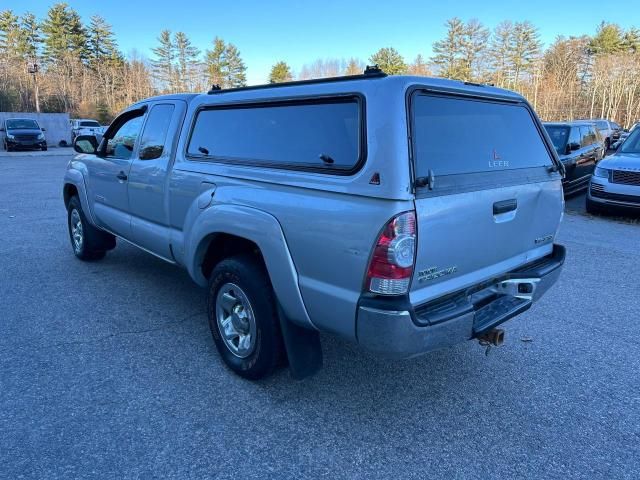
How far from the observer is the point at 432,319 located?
241 cm

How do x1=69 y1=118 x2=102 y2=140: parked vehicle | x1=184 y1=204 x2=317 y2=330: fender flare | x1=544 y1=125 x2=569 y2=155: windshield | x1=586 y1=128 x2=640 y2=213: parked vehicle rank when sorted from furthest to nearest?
x1=69 y1=118 x2=102 y2=140: parked vehicle < x1=544 y1=125 x2=569 y2=155: windshield < x1=586 y1=128 x2=640 y2=213: parked vehicle < x1=184 y1=204 x2=317 y2=330: fender flare

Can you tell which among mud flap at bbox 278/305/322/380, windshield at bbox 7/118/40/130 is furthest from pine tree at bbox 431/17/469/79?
mud flap at bbox 278/305/322/380

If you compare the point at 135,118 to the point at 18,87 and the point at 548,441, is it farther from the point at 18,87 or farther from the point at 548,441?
the point at 18,87

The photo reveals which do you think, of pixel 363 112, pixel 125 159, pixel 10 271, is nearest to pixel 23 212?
pixel 10 271

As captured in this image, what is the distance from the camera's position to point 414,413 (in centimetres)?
290

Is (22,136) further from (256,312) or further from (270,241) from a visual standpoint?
(270,241)

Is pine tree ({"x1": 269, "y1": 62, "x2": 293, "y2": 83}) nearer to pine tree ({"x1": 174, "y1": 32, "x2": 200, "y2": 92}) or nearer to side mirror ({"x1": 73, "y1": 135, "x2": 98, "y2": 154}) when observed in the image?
pine tree ({"x1": 174, "y1": 32, "x2": 200, "y2": 92})

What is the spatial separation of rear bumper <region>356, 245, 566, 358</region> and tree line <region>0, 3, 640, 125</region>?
40.1 meters

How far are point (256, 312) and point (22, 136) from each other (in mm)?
29823

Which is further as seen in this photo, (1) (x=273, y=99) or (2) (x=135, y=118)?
(2) (x=135, y=118)

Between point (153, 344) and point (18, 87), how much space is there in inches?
2015

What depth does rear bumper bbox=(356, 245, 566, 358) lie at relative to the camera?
7.54 feet

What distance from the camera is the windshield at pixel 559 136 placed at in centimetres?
1126

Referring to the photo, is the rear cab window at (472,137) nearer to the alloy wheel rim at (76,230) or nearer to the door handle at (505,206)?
the door handle at (505,206)
